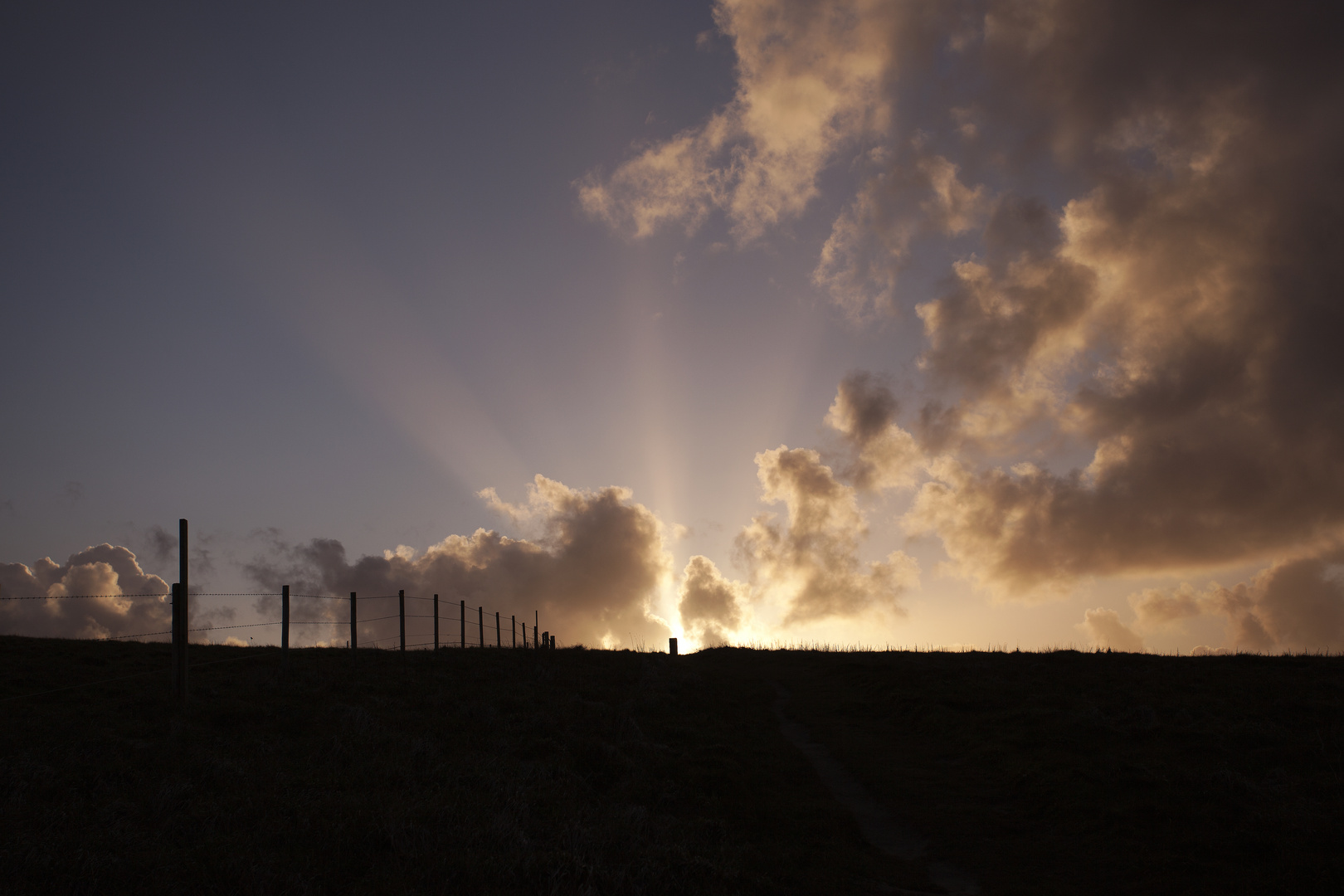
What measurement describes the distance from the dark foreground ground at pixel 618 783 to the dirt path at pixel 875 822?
13.8 inches

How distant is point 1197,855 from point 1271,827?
1839 mm

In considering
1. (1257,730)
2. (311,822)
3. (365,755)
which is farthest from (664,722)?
(1257,730)

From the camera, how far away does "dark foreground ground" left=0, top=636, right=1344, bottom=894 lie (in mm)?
8602

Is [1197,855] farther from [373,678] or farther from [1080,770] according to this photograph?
[373,678]

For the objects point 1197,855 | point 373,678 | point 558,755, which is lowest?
point 1197,855

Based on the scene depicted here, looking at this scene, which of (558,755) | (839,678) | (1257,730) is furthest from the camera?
(839,678)

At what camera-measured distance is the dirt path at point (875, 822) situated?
10902 mm

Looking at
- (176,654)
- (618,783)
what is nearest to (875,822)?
(618,783)

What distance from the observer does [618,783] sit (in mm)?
13852

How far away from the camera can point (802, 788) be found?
50.3ft

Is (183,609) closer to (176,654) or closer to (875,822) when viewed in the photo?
(176,654)

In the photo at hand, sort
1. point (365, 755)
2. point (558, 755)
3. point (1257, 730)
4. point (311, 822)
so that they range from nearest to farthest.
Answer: point (311, 822) → point (365, 755) → point (558, 755) → point (1257, 730)

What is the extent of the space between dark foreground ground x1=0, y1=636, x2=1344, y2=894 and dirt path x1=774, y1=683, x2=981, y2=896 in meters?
0.35

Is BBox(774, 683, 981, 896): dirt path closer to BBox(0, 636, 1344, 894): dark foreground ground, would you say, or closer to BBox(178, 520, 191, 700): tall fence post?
BBox(0, 636, 1344, 894): dark foreground ground
